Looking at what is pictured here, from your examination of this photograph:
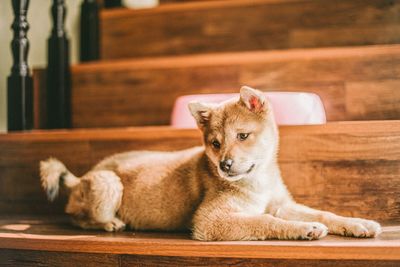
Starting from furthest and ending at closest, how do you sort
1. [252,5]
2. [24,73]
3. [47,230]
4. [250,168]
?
[252,5] < [24,73] < [47,230] < [250,168]

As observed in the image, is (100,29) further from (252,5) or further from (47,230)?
(47,230)

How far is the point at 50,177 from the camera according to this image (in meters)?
1.71

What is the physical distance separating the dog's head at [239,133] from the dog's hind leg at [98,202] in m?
0.36

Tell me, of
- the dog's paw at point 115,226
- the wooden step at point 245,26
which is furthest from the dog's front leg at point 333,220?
the wooden step at point 245,26

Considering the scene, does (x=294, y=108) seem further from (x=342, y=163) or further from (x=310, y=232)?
(x=310, y=232)

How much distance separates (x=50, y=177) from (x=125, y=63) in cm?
78

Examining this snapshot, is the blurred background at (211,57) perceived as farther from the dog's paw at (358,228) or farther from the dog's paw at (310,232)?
the dog's paw at (310,232)

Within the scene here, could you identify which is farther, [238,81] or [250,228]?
[238,81]

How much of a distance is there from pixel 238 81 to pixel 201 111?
61 cm

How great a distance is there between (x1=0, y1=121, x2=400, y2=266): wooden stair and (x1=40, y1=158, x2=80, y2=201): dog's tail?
12cm

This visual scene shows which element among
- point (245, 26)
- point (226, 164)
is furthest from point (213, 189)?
point (245, 26)

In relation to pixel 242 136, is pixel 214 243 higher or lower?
lower

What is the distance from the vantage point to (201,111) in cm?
158

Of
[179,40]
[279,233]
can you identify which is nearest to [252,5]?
[179,40]
